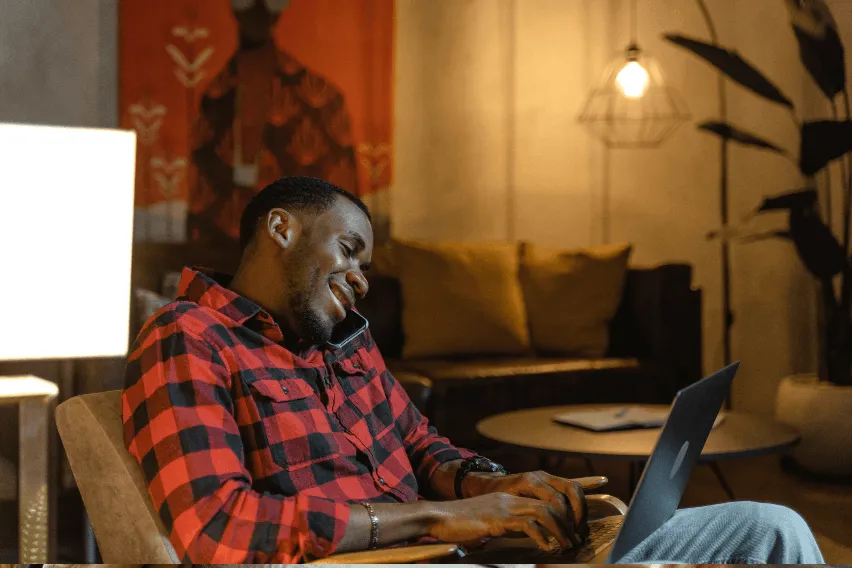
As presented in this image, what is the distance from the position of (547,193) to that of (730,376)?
3.32 metres

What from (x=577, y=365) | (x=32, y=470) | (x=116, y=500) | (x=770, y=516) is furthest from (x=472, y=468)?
(x=577, y=365)

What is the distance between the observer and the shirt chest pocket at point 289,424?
3.95 feet

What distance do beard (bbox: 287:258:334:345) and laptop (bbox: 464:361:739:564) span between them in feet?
1.24

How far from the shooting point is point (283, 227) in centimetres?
131

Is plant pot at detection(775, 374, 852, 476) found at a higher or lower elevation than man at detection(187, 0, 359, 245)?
lower

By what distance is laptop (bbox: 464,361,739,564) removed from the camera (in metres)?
1.05

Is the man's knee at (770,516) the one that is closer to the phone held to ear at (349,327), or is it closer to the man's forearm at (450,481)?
the man's forearm at (450,481)

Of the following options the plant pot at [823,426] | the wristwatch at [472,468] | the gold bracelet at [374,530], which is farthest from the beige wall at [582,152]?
the gold bracelet at [374,530]

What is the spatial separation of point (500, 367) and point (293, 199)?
2155 mm

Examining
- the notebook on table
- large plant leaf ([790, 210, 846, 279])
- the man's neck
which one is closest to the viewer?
the man's neck

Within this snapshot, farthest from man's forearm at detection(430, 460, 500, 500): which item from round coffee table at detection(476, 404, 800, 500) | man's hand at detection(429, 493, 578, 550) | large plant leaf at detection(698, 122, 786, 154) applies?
large plant leaf at detection(698, 122, 786, 154)

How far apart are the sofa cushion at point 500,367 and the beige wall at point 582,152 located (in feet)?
3.23

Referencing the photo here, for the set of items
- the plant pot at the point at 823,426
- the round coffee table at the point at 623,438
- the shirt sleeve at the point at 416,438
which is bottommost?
the plant pot at the point at 823,426

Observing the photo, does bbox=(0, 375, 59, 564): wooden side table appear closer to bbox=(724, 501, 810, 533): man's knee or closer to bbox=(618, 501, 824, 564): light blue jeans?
bbox=(618, 501, 824, 564): light blue jeans
